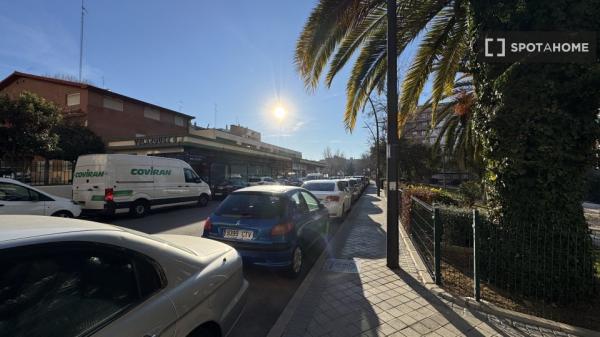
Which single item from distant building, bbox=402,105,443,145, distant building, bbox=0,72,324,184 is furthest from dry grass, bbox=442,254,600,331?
distant building, bbox=0,72,324,184

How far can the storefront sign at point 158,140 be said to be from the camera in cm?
2139

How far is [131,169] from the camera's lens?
11.2 m

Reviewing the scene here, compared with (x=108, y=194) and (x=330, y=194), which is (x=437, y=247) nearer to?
(x=330, y=194)

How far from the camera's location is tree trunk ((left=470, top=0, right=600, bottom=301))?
359 centimetres

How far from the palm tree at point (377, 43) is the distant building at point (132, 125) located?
16.7 meters

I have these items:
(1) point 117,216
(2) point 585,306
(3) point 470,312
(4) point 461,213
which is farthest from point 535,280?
(1) point 117,216

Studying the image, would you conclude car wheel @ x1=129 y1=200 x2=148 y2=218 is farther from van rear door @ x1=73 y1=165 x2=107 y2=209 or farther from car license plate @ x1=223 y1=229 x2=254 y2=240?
car license plate @ x1=223 y1=229 x2=254 y2=240

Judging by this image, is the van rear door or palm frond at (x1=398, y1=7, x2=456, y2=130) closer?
palm frond at (x1=398, y1=7, x2=456, y2=130)

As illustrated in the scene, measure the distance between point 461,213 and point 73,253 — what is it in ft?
20.2

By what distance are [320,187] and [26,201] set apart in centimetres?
876

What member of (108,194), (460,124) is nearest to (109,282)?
(108,194)

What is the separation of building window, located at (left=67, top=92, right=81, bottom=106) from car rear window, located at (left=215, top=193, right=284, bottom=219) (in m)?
27.1

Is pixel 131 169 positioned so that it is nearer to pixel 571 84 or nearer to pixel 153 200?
pixel 153 200

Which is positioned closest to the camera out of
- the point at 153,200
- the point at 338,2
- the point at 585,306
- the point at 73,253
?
the point at 73,253
